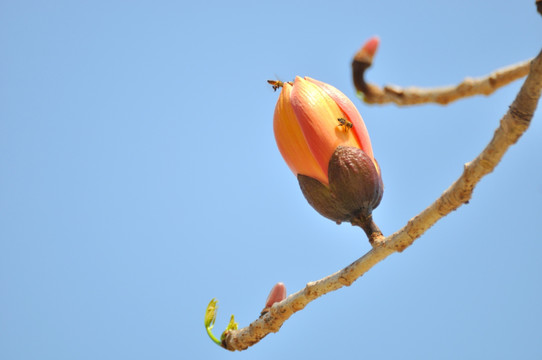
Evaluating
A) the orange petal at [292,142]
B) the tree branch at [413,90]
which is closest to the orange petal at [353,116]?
the orange petal at [292,142]

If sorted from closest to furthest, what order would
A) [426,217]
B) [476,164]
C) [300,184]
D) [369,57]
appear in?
[369,57] → [476,164] → [426,217] → [300,184]

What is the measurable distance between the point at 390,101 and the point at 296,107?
1110 millimetres

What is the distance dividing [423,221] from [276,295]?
907 millimetres

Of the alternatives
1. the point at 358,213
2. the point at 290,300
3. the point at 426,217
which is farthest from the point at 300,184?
the point at 426,217

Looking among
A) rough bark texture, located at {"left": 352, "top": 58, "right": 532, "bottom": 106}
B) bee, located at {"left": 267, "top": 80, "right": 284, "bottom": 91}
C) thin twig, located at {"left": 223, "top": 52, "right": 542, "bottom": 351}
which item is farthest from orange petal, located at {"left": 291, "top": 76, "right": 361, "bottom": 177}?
rough bark texture, located at {"left": 352, "top": 58, "right": 532, "bottom": 106}

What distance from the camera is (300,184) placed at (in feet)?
8.69

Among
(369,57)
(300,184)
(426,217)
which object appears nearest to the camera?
(369,57)

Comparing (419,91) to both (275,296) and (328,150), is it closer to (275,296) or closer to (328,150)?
(328,150)

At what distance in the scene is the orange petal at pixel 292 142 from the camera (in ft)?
8.25

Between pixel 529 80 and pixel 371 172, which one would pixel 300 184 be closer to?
pixel 371 172

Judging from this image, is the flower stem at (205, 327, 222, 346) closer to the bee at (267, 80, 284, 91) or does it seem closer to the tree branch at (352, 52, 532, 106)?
the bee at (267, 80, 284, 91)

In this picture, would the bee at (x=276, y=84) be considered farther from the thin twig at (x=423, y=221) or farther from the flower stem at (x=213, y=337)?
the flower stem at (x=213, y=337)

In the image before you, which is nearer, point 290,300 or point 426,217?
point 426,217

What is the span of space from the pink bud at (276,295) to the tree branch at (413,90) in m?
1.56
